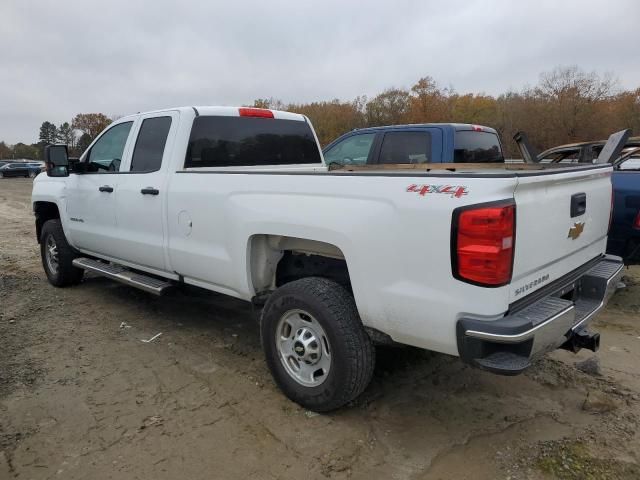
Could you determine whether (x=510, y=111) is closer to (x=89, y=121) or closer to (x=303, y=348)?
(x=303, y=348)

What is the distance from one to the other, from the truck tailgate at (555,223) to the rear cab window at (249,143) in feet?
8.72

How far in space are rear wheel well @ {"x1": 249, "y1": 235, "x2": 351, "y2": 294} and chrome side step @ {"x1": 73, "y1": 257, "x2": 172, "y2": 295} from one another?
3.88ft

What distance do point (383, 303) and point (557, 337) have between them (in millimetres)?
935

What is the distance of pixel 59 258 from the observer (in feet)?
19.9

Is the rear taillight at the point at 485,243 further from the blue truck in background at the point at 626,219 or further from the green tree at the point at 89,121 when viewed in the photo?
the green tree at the point at 89,121

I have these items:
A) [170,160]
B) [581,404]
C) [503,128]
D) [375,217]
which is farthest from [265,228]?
[503,128]

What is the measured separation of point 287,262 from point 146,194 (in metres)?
1.50

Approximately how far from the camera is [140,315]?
17.2ft

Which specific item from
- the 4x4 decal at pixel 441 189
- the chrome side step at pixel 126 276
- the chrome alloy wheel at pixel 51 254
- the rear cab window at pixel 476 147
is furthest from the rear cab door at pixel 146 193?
the rear cab window at pixel 476 147

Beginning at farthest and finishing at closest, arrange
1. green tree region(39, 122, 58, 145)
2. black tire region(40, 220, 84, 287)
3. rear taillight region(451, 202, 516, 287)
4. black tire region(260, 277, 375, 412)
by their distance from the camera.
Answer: green tree region(39, 122, 58, 145) < black tire region(40, 220, 84, 287) < black tire region(260, 277, 375, 412) < rear taillight region(451, 202, 516, 287)

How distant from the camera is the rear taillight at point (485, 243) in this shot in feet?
7.72

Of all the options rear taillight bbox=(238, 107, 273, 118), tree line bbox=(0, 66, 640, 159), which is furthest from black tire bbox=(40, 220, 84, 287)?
tree line bbox=(0, 66, 640, 159)

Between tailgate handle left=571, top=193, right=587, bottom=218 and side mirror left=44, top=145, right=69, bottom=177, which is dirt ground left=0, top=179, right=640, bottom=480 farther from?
side mirror left=44, top=145, right=69, bottom=177

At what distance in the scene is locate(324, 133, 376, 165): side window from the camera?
7000mm
